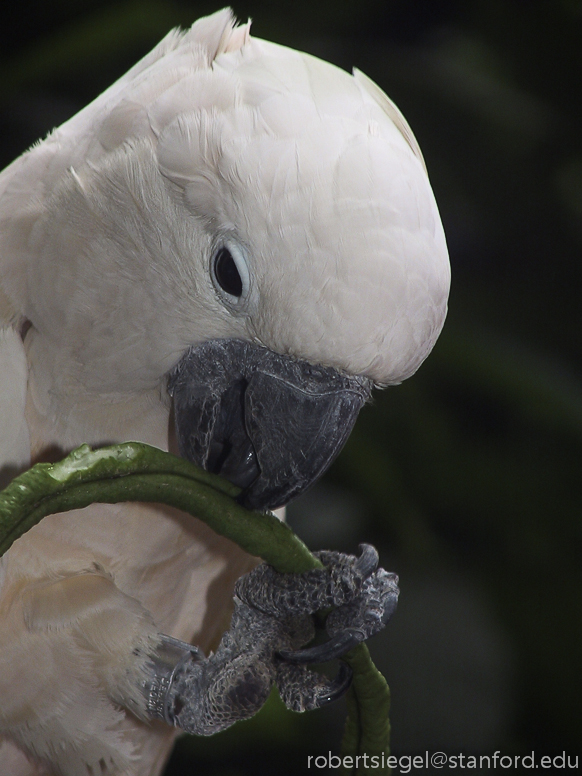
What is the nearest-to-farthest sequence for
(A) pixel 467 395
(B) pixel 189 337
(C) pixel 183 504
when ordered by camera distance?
(C) pixel 183 504
(B) pixel 189 337
(A) pixel 467 395

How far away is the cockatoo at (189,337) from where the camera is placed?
0.76m

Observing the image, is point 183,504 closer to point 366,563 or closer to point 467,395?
point 366,563

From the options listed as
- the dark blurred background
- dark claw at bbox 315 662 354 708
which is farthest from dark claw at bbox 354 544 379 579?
the dark blurred background

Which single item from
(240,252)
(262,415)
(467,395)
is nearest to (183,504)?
(262,415)

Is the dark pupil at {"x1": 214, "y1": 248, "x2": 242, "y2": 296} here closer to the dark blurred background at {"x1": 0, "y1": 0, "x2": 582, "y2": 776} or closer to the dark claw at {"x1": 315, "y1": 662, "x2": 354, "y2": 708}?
the dark claw at {"x1": 315, "y1": 662, "x2": 354, "y2": 708}

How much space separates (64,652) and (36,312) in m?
0.47

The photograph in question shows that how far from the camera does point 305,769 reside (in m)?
1.56

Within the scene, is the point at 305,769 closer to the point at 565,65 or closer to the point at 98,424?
the point at 98,424

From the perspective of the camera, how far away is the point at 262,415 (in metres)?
0.86

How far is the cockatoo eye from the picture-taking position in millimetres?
793

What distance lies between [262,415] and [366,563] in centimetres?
22

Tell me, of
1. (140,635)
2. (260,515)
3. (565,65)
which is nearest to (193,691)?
(140,635)

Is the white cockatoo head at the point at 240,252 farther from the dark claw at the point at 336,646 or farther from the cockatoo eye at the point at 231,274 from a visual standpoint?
the dark claw at the point at 336,646

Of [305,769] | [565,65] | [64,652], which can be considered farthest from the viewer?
[565,65]
